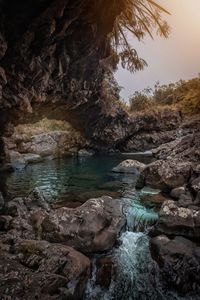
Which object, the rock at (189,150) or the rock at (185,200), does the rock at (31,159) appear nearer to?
the rock at (189,150)

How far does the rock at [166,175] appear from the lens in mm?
13305

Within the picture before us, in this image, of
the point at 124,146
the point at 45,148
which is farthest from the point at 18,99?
the point at 124,146

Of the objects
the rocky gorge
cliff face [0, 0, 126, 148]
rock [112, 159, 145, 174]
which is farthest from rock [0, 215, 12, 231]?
rock [112, 159, 145, 174]

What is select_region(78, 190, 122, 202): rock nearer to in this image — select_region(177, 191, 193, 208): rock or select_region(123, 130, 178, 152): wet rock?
select_region(177, 191, 193, 208): rock

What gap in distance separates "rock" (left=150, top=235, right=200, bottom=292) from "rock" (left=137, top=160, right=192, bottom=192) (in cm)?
584

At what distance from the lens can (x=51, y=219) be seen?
827cm

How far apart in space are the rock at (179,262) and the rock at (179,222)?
0.45m

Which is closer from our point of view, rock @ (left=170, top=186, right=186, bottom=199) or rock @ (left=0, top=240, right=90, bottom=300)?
rock @ (left=0, top=240, right=90, bottom=300)

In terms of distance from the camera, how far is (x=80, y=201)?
12.4 meters

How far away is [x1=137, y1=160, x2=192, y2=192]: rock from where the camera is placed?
1330cm

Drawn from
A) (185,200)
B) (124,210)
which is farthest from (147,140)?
(124,210)

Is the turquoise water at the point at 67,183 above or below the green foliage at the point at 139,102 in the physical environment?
below

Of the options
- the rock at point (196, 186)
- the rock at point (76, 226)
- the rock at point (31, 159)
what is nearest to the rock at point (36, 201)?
the rock at point (76, 226)

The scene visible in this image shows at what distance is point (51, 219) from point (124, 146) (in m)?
28.0
